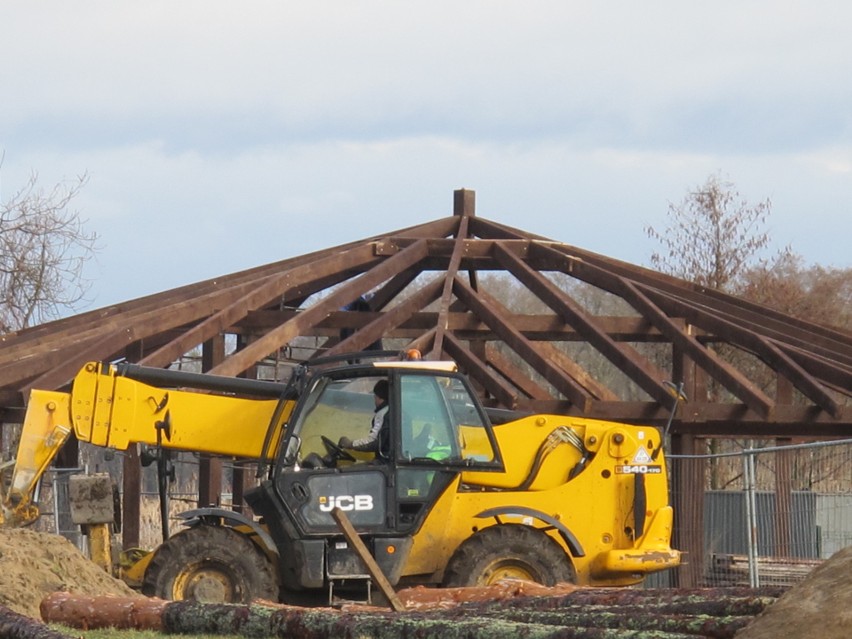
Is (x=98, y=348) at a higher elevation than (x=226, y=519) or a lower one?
higher

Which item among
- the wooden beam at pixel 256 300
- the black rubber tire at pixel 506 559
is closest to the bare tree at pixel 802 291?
the wooden beam at pixel 256 300

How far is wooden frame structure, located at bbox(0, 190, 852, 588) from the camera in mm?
16562

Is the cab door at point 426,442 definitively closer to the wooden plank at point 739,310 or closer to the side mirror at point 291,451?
the side mirror at point 291,451

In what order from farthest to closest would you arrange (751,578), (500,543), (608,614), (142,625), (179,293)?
1. (179,293)
2. (751,578)
3. (500,543)
4. (142,625)
5. (608,614)

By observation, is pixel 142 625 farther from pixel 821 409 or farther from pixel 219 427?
pixel 821 409

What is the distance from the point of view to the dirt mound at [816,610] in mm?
6566

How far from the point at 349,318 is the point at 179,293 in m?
2.41

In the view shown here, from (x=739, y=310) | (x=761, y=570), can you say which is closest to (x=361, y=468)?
Answer: (x=761, y=570)

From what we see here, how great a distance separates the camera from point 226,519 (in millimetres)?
12328

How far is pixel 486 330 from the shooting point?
20.8 metres

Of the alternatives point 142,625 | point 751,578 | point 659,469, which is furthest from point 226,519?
point 751,578

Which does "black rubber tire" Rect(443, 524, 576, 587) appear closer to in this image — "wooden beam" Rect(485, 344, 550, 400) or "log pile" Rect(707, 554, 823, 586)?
"log pile" Rect(707, 554, 823, 586)

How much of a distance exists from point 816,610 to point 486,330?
1415 centimetres

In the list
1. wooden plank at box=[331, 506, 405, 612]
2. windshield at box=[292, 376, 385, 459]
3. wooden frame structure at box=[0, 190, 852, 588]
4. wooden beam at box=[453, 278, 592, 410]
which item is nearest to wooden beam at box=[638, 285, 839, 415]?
wooden frame structure at box=[0, 190, 852, 588]
